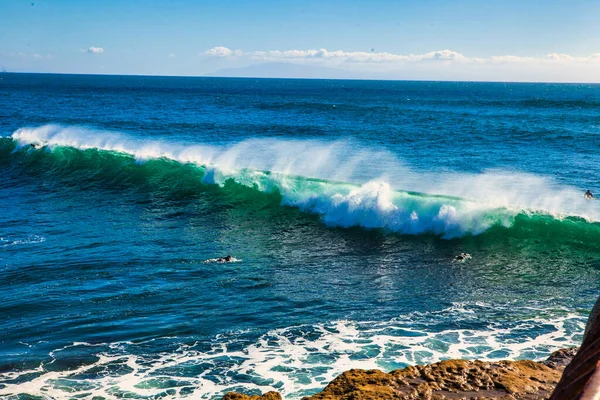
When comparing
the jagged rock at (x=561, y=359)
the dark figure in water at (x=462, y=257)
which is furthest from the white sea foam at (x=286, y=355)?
the dark figure in water at (x=462, y=257)

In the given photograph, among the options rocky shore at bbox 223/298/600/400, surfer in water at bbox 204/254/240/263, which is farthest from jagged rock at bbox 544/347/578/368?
surfer in water at bbox 204/254/240/263

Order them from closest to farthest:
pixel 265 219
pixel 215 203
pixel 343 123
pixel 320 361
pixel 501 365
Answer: pixel 501 365 < pixel 320 361 < pixel 265 219 < pixel 215 203 < pixel 343 123

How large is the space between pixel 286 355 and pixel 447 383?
3363 millimetres

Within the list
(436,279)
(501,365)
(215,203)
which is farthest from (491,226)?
(501,365)

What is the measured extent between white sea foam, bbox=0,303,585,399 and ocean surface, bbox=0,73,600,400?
4 cm

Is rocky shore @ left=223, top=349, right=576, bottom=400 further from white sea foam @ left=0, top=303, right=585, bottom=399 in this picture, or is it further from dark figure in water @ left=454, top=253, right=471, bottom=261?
dark figure in water @ left=454, top=253, right=471, bottom=261

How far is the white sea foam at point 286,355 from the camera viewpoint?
8305mm

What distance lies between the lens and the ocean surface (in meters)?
9.25

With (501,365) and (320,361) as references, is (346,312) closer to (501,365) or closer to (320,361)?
(320,361)

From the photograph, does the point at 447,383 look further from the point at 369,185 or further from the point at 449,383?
the point at 369,185

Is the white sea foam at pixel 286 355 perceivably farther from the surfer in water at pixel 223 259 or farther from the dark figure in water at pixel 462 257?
the dark figure in water at pixel 462 257

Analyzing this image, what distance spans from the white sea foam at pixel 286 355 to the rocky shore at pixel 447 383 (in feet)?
5.32

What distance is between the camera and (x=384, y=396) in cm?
620

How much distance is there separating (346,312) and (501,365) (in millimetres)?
4452
